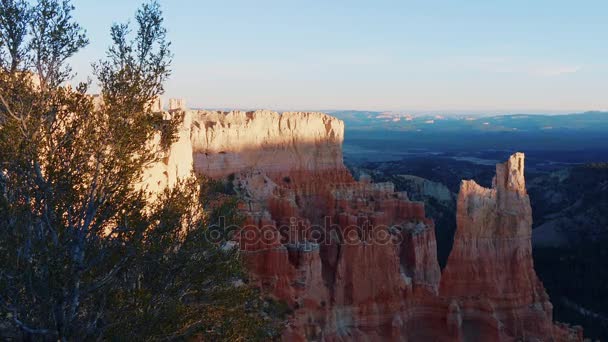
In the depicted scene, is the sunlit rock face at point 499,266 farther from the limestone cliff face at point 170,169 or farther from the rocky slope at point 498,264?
the limestone cliff face at point 170,169

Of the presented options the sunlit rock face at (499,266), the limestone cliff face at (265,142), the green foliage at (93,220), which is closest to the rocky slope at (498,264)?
the sunlit rock face at (499,266)

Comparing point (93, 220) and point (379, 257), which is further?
point (379, 257)

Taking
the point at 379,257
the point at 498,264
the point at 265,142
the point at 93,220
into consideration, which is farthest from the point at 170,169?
the point at 265,142

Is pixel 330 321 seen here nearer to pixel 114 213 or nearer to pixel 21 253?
pixel 114 213

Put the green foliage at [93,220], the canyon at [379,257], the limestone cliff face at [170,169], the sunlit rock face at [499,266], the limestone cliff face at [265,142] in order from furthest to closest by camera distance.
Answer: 1. the limestone cliff face at [265,142]
2. the sunlit rock face at [499,266]
3. the canyon at [379,257]
4. the limestone cliff face at [170,169]
5. the green foliage at [93,220]

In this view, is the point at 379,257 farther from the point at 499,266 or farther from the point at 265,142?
the point at 265,142

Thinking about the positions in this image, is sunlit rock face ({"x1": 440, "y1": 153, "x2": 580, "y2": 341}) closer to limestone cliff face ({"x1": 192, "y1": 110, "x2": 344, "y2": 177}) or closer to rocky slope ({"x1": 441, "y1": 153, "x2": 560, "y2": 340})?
rocky slope ({"x1": 441, "y1": 153, "x2": 560, "y2": 340})

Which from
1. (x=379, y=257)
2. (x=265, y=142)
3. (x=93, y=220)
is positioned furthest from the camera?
(x=265, y=142)

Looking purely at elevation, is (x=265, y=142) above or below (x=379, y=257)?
above
